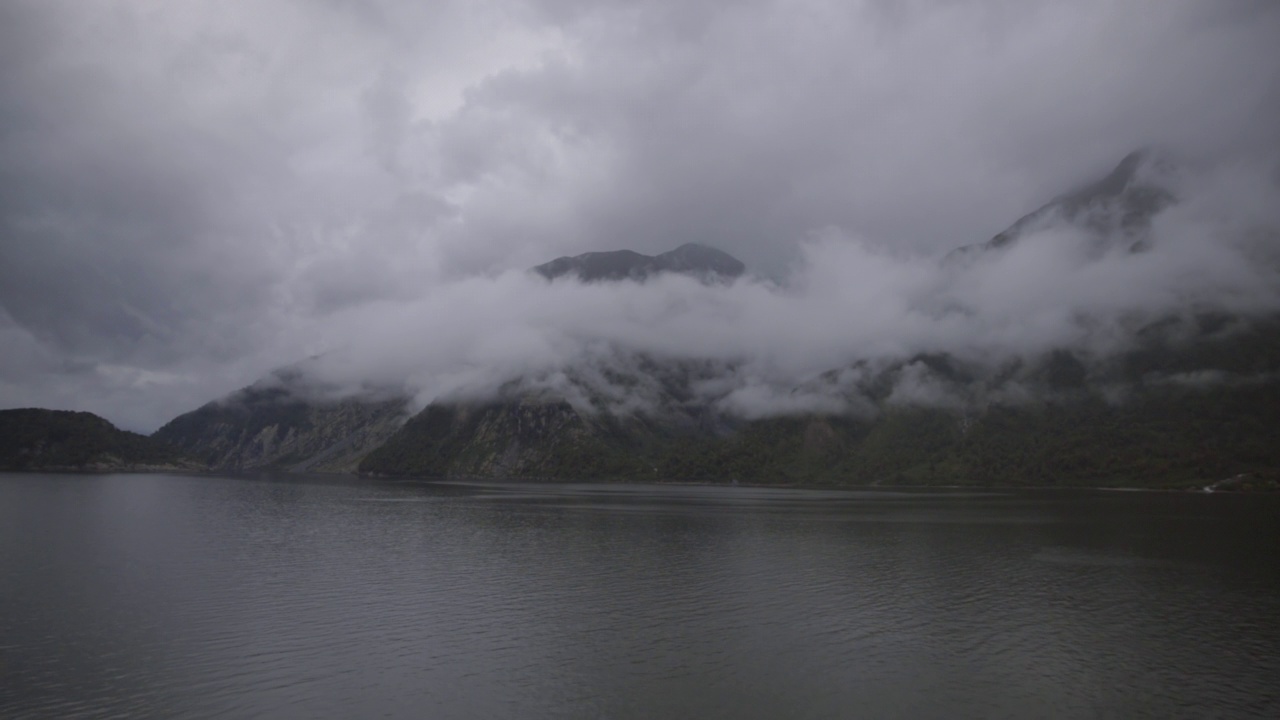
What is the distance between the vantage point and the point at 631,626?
49.0 m

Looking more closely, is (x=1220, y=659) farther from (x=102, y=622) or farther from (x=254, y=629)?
(x=102, y=622)

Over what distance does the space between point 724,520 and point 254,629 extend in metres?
101

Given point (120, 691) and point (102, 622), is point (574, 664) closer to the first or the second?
point (120, 691)

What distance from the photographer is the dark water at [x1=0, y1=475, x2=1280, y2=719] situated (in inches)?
1352

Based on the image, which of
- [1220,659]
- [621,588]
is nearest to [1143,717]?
[1220,659]

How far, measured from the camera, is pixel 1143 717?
107ft

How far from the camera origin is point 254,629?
46531 mm

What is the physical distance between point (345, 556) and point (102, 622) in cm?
3334

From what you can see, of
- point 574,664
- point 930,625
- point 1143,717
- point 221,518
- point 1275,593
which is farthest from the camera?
point 221,518

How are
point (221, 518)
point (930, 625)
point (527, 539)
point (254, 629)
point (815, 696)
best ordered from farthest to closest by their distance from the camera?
point (221, 518) → point (527, 539) → point (930, 625) → point (254, 629) → point (815, 696)

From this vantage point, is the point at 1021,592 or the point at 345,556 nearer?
the point at 1021,592

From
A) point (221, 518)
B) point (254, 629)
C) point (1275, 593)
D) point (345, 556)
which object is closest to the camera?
point (254, 629)

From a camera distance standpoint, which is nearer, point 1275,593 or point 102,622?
point 102,622

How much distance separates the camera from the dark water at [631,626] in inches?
1352
